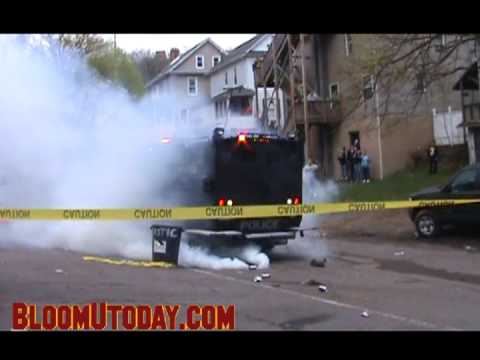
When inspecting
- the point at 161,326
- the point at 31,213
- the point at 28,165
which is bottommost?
the point at 161,326

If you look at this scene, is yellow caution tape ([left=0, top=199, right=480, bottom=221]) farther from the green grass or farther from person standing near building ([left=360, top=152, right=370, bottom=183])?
person standing near building ([left=360, top=152, right=370, bottom=183])

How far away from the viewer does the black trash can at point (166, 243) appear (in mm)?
13156

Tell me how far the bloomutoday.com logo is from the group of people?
23885 mm

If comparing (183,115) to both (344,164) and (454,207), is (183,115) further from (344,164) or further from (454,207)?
(344,164)

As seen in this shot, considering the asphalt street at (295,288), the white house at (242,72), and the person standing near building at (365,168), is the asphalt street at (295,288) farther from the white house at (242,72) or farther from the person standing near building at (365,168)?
the white house at (242,72)

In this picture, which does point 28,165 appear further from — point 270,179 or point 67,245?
point 270,179

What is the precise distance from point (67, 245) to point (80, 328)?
8.59 m

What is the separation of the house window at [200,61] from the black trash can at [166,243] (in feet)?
170

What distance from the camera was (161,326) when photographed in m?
8.09

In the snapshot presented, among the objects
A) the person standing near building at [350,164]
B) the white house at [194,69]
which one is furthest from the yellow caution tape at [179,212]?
the white house at [194,69]

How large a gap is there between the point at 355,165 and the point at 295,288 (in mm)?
22385

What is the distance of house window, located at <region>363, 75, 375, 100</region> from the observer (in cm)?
2128

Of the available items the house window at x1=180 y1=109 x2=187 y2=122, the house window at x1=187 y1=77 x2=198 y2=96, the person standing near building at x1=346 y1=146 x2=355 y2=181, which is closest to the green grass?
the person standing near building at x1=346 y1=146 x2=355 y2=181

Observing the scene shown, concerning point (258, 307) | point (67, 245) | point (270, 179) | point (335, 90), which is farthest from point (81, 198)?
point (335, 90)
